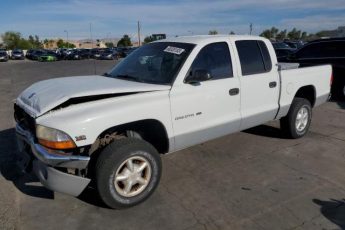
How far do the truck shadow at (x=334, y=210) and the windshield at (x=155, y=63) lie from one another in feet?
7.03

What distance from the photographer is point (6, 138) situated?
6410mm

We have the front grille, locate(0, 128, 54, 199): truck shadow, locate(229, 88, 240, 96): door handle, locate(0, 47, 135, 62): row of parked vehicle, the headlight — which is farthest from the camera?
locate(0, 47, 135, 62): row of parked vehicle

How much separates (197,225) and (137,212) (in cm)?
67

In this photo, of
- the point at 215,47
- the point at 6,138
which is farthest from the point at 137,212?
the point at 6,138

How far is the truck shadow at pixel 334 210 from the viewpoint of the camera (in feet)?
11.6

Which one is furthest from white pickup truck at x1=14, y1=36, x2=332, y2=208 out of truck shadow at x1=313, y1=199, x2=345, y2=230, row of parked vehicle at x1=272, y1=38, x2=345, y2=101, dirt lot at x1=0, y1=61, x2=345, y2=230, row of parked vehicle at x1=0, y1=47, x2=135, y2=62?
row of parked vehicle at x1=0, y1=47, x2=135, y2=62

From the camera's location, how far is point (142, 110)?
12.4 ft

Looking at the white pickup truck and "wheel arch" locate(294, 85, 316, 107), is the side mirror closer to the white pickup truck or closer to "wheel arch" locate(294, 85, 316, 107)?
the white pickup truck

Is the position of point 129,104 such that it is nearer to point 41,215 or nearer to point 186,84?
point 186,84

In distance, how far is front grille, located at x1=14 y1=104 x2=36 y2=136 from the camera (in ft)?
12.6

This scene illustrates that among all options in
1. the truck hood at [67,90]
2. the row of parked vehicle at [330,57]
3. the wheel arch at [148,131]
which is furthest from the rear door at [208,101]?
the row of parked vehicle at [330,57]

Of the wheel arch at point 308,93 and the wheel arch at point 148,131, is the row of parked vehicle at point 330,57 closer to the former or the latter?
the wheel arch at point 308,93

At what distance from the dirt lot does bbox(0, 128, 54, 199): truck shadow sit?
0.04ft

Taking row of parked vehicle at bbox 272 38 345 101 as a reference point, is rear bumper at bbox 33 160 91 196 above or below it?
below
